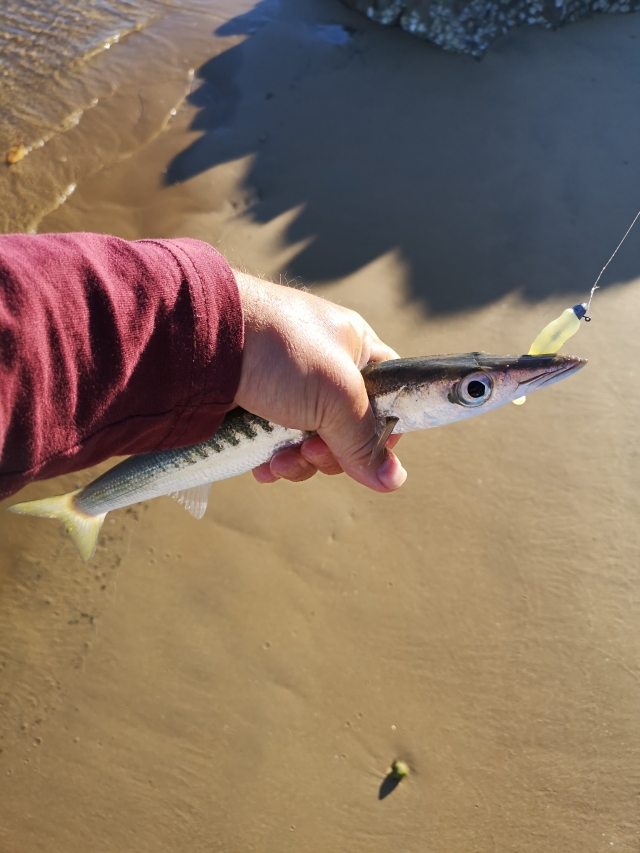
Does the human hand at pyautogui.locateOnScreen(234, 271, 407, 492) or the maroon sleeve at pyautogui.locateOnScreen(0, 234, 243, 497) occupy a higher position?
the maroon sleeve at pyautogui.locateOnScreen(0, 234, 243, 497)

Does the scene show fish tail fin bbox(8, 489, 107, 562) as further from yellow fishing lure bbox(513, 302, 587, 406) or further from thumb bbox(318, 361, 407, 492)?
yellow fishing lure bbox(513, 302, 587, 406)

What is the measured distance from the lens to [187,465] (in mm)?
2701

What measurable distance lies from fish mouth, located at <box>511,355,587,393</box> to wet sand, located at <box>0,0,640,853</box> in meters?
1.84

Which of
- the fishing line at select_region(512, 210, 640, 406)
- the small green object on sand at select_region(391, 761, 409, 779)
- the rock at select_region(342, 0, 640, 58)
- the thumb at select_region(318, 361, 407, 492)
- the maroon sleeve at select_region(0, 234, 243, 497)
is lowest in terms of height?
the small green object on sand at select_region(391, 761, 409, 779)

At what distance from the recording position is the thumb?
2.26 meters

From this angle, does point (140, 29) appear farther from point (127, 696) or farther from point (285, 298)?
point (127, 696)

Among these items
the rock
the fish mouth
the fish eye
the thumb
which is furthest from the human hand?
the rock

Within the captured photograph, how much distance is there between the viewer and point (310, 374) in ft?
7.16

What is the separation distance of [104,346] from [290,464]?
1213mm

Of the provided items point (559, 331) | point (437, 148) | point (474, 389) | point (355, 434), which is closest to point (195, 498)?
point (355, 434)

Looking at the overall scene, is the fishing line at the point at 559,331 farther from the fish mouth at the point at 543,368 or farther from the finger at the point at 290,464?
the finger at the point at 290,464

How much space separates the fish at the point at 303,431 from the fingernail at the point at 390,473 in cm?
14

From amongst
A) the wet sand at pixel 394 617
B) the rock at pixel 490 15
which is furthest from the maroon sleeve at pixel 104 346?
the rock at pixel 490 15

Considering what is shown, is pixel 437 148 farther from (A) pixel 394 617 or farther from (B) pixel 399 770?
(B) pixel 399 770
